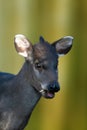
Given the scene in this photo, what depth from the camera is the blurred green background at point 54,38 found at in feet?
24.4

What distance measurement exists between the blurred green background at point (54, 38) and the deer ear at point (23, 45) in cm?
196

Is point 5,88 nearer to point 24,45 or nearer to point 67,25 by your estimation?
point 24,45

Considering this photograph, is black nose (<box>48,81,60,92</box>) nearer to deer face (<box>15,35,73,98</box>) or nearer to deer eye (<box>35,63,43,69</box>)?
deer face (<box>15,35,73,98</box>)

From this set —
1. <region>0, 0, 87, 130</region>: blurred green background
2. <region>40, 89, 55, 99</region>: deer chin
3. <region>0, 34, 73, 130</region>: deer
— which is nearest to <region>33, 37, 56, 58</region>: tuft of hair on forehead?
<region>0, 34, 73, 130</region>: deer

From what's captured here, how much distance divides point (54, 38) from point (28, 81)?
2031 millimetres

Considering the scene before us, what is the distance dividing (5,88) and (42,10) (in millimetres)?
1962

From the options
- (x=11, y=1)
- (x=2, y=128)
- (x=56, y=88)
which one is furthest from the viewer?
(x=11, y=1)

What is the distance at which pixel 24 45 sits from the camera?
5.43m

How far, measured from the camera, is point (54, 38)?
745cm

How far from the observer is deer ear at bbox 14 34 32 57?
541 cm

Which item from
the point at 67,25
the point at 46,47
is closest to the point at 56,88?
the point at 46,47

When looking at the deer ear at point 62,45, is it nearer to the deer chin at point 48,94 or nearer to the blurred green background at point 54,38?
the deer chin at point 48,94

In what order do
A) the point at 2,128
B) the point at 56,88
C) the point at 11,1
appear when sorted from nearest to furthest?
the point at 56,88
the point at 2,128
the point at 11,1

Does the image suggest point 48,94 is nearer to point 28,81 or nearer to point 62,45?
point 28,81
